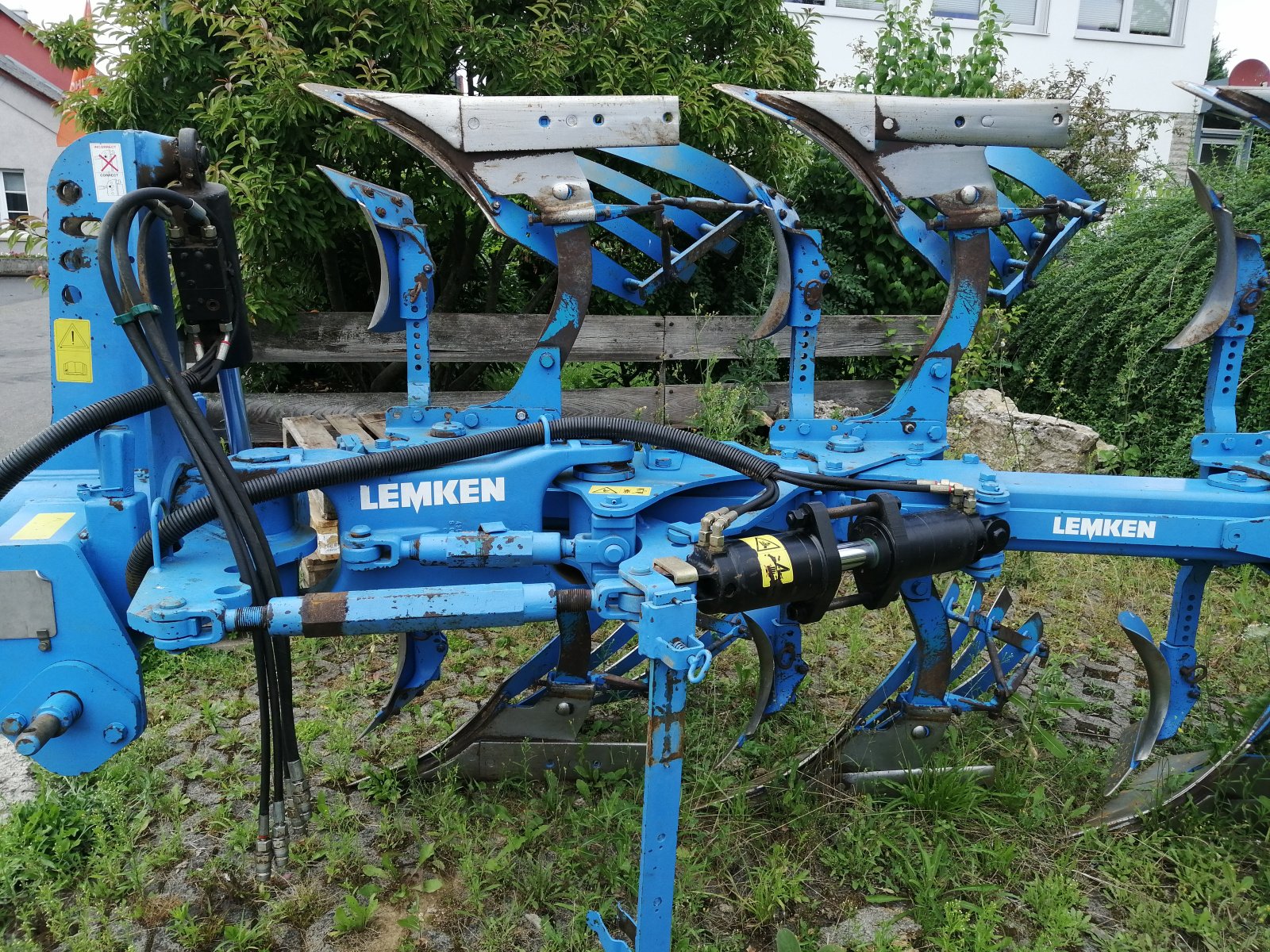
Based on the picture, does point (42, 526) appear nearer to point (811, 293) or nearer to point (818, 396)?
point (811, 293)

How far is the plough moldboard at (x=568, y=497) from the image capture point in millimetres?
2064

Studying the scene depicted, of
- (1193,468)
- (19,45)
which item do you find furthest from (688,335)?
(19,45)

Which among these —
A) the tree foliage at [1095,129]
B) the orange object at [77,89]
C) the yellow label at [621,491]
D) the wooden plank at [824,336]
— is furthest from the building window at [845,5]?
the yellow label at [621,491]

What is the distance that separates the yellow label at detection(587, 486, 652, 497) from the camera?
8.19 feet

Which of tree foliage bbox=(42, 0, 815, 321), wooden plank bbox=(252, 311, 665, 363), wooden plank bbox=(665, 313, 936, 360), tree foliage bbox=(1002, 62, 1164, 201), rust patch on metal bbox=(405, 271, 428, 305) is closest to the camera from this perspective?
rust patch on metal bbox=(405, 271, 428, 305)

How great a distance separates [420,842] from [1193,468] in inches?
196

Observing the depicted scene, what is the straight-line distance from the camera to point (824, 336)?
245 inches

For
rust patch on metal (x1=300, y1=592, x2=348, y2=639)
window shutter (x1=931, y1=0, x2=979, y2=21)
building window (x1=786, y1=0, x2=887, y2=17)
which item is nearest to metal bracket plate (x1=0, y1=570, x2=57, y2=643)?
rust patch on metal (x1=300, y1=592, x2=348, y2=639)

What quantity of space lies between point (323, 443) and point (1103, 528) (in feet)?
10.5

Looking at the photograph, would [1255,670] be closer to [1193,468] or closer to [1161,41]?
[1193,468]

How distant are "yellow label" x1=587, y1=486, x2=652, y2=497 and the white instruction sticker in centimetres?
137

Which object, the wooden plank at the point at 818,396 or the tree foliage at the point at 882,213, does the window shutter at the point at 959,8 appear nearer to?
the tree foliage at the point at 882,213

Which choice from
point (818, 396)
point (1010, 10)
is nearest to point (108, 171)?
point (818, 396)

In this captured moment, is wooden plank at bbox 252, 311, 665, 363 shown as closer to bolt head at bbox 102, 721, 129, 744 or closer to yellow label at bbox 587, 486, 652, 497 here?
yellow label at bbox 587, 486, 652, 497
